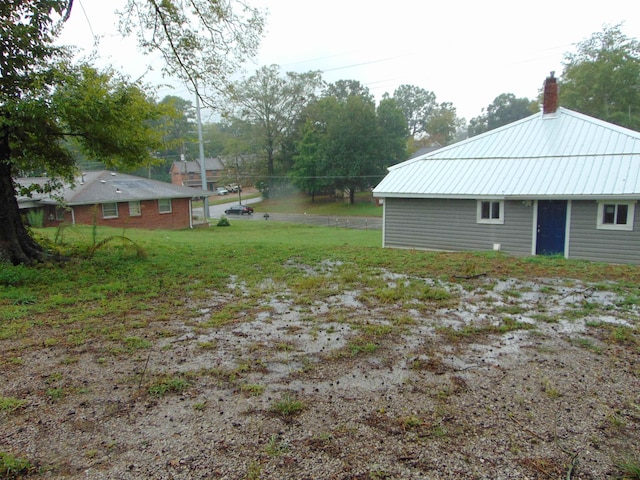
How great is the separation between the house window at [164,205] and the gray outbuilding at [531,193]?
19.5 metres

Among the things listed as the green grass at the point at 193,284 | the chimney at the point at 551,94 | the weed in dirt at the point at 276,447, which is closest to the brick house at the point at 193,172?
the chimney at the point at 551,94

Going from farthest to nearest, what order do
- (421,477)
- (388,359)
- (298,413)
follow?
1. (388,359)
2. (298,413)
3. (421,477)

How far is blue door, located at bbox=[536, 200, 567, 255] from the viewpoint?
13.4m

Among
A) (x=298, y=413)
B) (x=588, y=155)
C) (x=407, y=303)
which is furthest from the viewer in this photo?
(x=588, y=155)

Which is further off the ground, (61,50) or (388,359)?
(61,50)

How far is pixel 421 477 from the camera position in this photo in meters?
2.70

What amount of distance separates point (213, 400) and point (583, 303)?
5444mm

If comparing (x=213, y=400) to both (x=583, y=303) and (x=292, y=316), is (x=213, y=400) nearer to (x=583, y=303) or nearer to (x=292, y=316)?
(x=292, y=316)

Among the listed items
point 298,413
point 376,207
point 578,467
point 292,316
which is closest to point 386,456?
point 298,413

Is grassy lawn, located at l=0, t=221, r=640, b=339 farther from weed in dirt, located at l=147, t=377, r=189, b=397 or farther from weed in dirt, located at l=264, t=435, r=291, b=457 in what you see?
weed in dirt, located at l=264, t=435, r=291, b=457

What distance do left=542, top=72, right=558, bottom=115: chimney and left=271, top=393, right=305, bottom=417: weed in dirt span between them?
663 inches

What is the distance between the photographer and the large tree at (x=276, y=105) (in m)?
53.8

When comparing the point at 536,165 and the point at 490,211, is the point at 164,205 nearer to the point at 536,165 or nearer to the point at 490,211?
the point at 490,211

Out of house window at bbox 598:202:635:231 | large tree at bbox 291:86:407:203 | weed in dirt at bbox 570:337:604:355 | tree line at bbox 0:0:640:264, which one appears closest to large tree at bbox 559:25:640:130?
tree line at bbox 0:0:640:264
